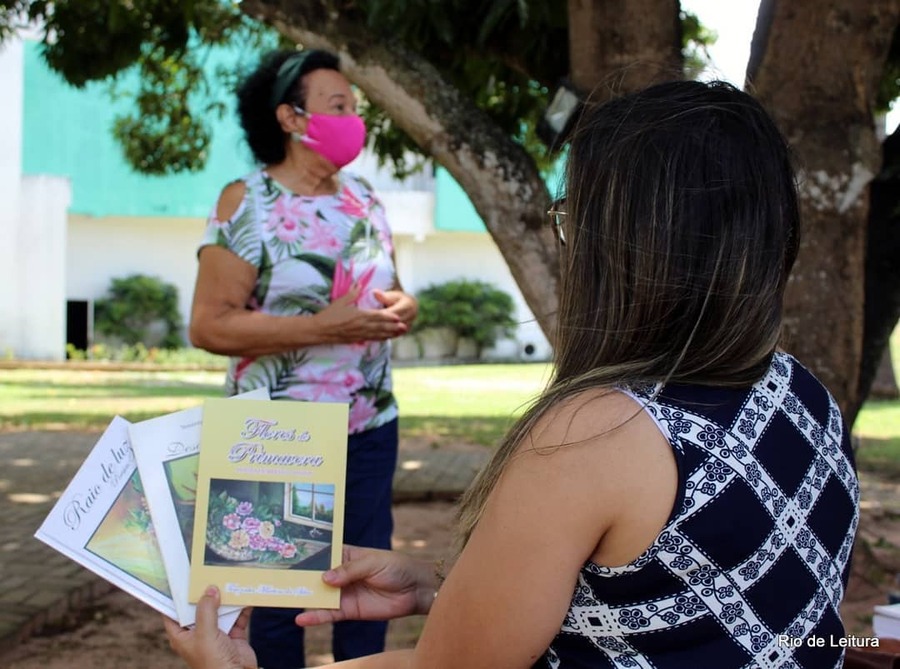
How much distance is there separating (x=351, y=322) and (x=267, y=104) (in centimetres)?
77

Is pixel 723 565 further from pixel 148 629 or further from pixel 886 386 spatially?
pixel 886 386

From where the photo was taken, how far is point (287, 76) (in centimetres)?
306

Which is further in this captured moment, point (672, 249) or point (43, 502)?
point (43, 502)

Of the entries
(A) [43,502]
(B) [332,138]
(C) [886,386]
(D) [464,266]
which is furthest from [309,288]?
(D) [464,266]

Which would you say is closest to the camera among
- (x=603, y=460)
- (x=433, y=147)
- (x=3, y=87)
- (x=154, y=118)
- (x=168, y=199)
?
(x=603, y=460)

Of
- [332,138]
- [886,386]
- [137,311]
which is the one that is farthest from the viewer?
[137,311]

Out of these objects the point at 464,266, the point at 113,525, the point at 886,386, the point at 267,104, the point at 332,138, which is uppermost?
the point at 267,104

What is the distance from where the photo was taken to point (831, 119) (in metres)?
3.78

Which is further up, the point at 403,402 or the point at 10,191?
the point at 10,191

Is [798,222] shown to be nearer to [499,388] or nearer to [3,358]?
[499,388]

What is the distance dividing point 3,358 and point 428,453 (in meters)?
13.0

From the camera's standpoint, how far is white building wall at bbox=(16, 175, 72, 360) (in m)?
19.4

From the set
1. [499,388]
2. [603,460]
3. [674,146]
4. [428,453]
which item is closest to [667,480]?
[603,460]

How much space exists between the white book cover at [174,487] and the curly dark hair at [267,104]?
57.9 inches
